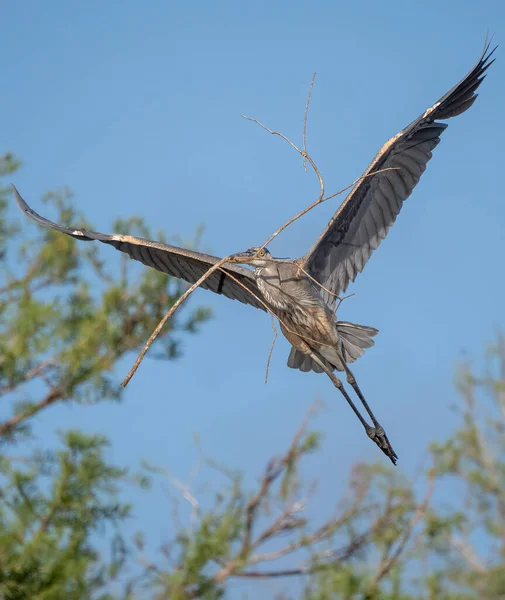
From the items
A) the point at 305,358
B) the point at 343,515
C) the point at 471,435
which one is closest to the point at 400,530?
the point at 343,515

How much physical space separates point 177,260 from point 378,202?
1306mm

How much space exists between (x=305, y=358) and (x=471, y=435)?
69.7ft

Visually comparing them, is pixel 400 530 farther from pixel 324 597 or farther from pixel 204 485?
pixel 204 485

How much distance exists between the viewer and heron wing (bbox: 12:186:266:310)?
18.1ft

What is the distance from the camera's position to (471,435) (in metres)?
26.0

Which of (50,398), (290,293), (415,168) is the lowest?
(290,293)

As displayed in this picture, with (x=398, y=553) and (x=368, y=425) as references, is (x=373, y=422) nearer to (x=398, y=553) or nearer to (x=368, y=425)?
(x=368, y=425)

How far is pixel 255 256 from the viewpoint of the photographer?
5.00m

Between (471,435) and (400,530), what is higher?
(471,435)

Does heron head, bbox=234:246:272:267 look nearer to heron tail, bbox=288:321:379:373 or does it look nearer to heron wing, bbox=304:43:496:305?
heron wing, bbox=304:43:496:305

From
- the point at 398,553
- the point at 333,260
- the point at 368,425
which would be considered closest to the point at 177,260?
the point at 333,260

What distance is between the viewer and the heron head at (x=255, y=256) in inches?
197

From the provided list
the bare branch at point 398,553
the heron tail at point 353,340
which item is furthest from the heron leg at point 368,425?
the bare branch at point 398,553

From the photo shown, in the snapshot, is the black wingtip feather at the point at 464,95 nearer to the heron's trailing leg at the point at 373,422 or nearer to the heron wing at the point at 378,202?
the heron wing at the point at 378,202
